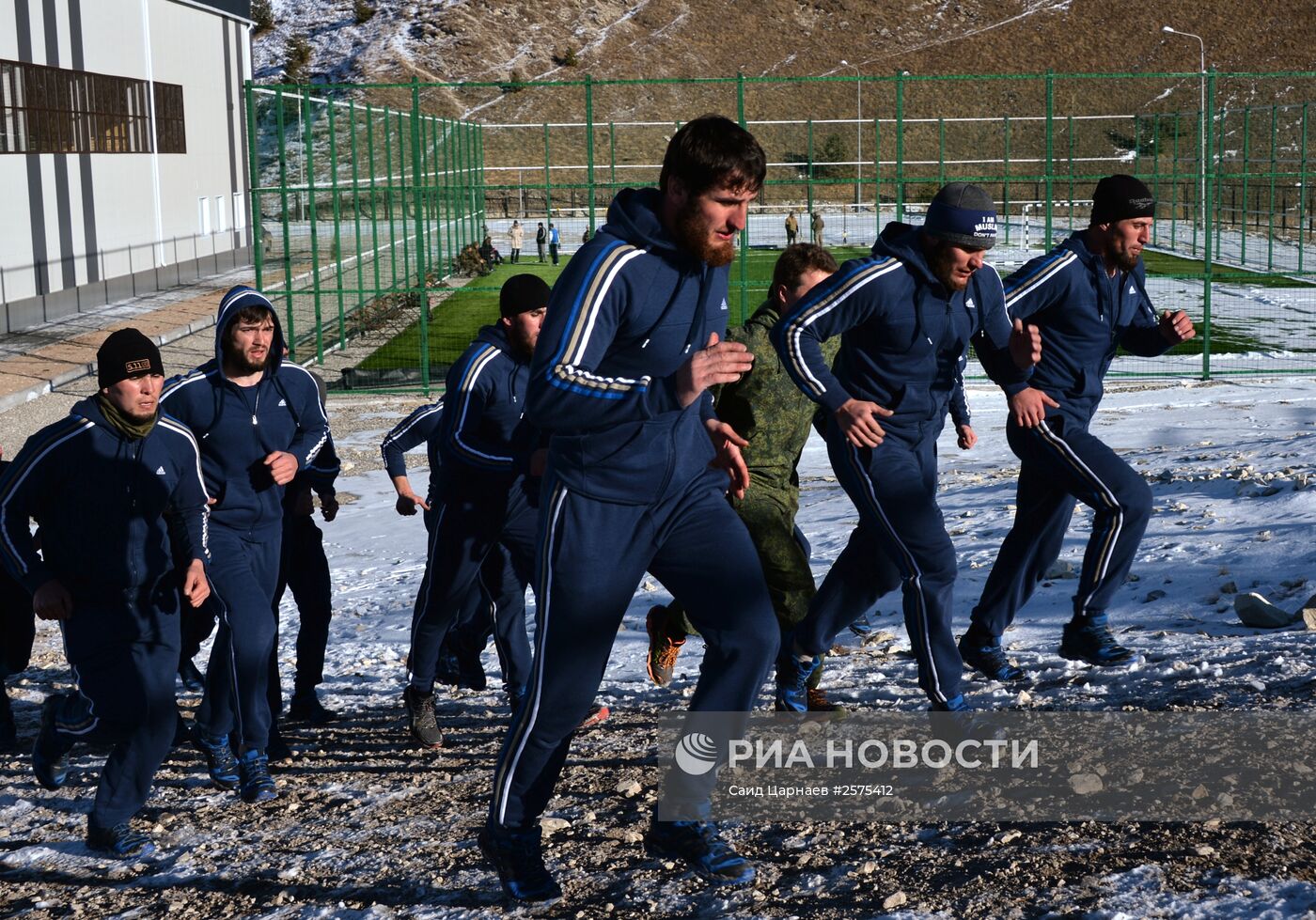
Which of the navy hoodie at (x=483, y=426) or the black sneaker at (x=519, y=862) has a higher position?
the navy hoodie at (x=483, y=426)

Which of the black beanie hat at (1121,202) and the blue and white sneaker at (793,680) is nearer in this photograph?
the blue and white sneaker at (793,680)

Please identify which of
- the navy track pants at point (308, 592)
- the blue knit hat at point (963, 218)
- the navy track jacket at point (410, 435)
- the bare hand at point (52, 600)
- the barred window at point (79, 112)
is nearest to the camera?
the bare hand at point (52, 600)

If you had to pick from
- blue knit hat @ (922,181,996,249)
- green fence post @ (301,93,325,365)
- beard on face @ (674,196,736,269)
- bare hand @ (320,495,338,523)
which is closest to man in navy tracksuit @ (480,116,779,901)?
beard on face @ (674,196,736,269)

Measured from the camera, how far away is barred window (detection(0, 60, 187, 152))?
83.8ft

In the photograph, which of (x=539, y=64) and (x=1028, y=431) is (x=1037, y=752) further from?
(x=539, y=64)

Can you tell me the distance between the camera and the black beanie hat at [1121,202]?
6.22 m

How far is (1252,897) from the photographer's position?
3.90 metres

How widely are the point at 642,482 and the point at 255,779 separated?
2462mm

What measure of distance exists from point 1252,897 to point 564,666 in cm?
181

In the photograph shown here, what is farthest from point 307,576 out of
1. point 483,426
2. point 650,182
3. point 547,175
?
point 650,182

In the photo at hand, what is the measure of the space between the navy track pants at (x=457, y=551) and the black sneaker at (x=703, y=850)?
2134 mm

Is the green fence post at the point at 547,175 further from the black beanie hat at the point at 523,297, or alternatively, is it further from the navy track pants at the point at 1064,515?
the navy track pants at the point at 1064,515

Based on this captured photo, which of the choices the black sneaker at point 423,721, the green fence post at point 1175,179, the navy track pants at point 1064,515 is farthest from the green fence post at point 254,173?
the green fence post at point 1175,179

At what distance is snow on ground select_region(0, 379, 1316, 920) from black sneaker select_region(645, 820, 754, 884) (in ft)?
0.25
